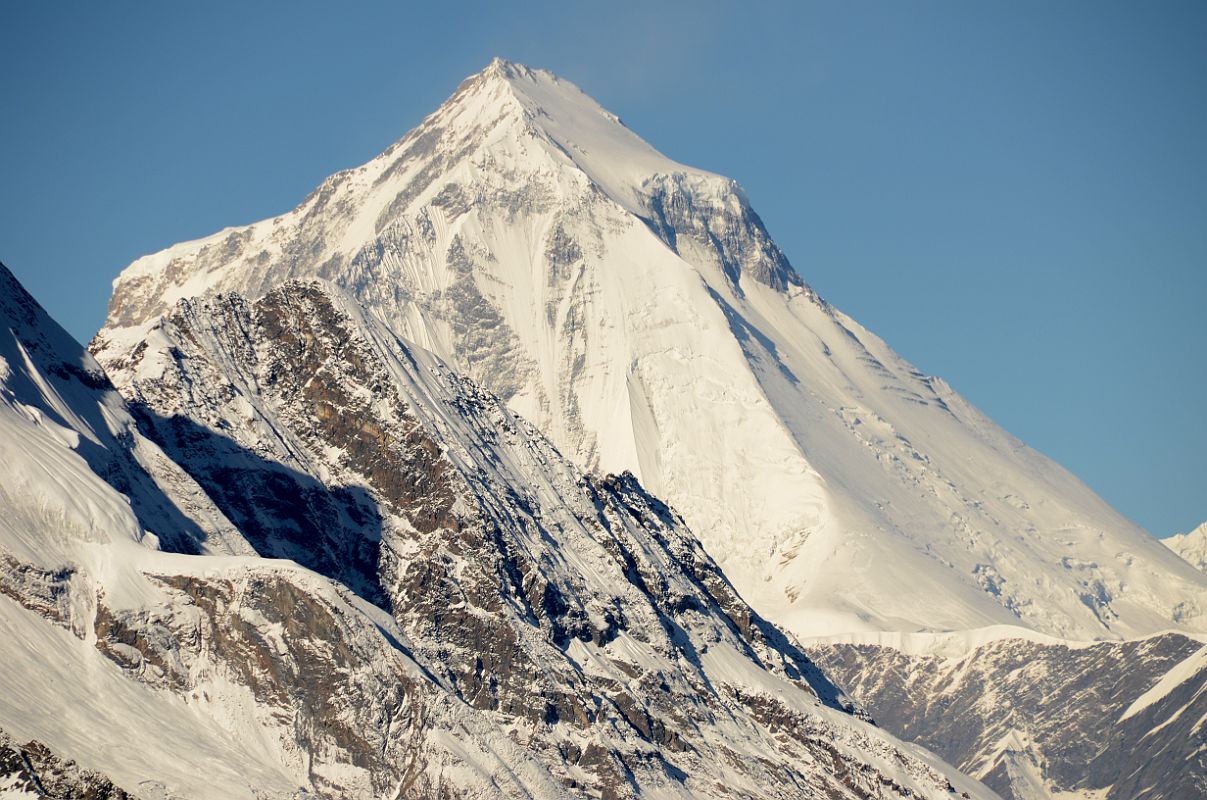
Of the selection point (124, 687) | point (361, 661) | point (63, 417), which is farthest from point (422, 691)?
point (63, 417)

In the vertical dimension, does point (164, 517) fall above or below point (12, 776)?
above

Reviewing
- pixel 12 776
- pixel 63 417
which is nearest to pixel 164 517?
pixel 63 417

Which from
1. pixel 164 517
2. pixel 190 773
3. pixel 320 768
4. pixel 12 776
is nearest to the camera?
pixel 12 776

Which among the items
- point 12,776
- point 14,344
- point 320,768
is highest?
Answer: point 14,344

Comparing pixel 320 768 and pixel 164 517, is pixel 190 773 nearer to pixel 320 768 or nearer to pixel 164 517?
pixel 320 768

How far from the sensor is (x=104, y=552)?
180875 millimetres

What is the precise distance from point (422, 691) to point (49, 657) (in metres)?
28.9

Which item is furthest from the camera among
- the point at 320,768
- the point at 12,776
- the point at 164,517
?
the point at 164,517

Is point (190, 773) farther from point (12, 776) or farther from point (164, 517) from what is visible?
point (164, 517)

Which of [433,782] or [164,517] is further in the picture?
[164,517]

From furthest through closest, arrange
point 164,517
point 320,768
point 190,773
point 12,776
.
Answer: point 164,517
point 320,768
point 190,773
point 12,776

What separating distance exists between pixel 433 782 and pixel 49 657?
2900 cm

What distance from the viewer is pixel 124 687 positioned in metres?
174

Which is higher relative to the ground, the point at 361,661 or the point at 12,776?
the point at 361,661
